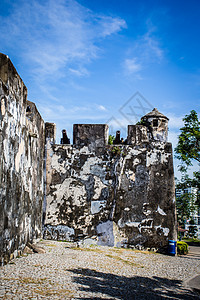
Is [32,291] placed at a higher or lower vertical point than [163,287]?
higher

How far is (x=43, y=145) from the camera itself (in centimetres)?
912

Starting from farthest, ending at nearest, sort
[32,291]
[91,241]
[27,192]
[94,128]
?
[94,128] → [91,241] → [27,192] → [32,291]

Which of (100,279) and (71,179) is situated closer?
(100,279)

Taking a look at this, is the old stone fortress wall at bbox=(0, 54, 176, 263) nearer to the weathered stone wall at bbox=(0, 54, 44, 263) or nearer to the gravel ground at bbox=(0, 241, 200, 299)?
the weathered stone wall at bbox=(0, 54, 44, 263)

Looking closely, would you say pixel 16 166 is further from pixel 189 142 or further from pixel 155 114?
pixel 189 142

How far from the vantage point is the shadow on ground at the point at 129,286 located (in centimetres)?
414

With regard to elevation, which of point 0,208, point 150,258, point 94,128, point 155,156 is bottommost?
point 150,258

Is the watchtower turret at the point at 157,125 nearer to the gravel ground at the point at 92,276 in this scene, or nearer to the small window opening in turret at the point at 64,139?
the small window opening in turret at the point at 64,139

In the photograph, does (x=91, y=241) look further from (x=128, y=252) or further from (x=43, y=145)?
(x=43, y=145)

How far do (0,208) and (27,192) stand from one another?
202 cm

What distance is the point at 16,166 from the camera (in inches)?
231

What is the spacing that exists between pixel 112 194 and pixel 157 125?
3215 mm

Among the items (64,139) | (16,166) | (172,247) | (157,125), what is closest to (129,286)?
(16,166)

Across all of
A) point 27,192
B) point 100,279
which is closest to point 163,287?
point 100,279
